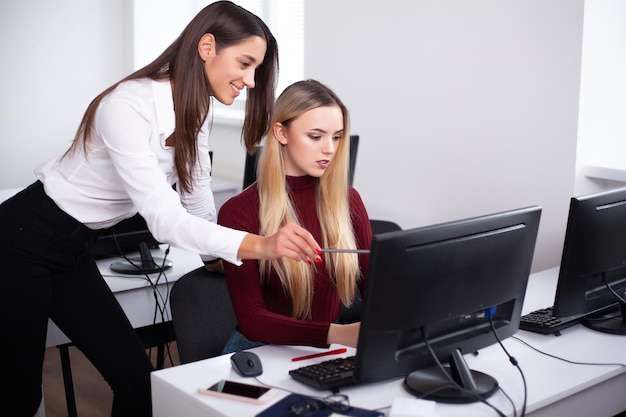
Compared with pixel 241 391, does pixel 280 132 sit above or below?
above

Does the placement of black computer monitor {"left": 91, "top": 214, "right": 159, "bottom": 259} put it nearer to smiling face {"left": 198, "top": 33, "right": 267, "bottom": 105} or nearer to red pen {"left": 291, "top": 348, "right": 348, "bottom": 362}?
smiling face {"left": 198, "top": 33, "right": 267, "bottom": 105}

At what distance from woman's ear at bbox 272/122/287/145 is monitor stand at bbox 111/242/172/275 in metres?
0.77

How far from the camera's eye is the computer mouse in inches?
61.4

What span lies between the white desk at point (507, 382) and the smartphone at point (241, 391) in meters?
0.01

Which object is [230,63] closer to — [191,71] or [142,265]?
[191,71]

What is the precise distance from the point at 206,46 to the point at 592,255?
3.37 feet

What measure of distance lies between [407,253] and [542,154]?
5.48 ft

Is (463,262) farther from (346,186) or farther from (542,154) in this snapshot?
(542,154)

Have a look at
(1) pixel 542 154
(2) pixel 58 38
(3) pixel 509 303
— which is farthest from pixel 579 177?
(2) pixel 58 38

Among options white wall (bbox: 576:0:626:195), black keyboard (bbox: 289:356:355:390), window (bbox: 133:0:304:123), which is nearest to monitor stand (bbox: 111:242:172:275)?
black keyboard (bbox: 289:356:355:390)

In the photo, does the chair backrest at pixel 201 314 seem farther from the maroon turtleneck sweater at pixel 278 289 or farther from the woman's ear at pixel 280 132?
the woman's ear at pixel 280 132

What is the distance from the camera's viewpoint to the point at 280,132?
6.54ft

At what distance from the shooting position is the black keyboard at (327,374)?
1.46 metres

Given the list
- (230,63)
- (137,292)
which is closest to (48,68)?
(137,292)
